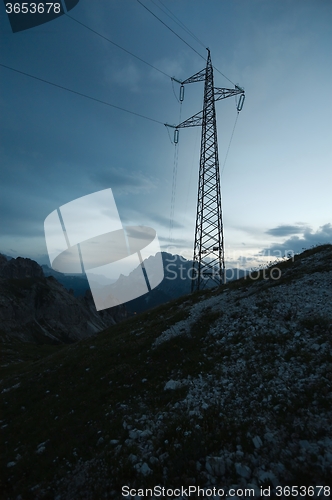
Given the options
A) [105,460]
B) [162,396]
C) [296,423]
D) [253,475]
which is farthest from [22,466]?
[296,423]

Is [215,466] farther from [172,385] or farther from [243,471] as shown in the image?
[172,385]

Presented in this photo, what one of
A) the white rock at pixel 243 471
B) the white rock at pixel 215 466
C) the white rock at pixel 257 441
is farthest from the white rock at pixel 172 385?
the white rock at pixel 243 471

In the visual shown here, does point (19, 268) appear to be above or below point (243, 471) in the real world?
above

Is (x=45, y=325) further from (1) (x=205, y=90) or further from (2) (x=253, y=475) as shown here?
(2) (x=253, y=475)

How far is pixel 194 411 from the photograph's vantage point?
8.80 meters

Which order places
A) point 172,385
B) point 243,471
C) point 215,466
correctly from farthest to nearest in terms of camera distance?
point 172,385 < point 215,466 < point 243,471

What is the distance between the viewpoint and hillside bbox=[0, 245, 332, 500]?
6559mm

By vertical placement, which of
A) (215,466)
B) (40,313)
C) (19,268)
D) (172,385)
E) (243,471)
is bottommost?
(40,313)

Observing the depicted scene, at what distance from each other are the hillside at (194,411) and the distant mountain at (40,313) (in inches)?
2882

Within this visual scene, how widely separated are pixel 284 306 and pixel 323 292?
2.71m

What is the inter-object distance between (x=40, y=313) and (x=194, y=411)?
131 metres

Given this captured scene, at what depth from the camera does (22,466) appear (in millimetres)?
8656

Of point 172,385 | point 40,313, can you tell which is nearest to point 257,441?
point 172,385

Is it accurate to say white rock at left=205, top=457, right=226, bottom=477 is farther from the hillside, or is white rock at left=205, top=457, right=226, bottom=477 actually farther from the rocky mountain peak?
the rocky mountain peak
